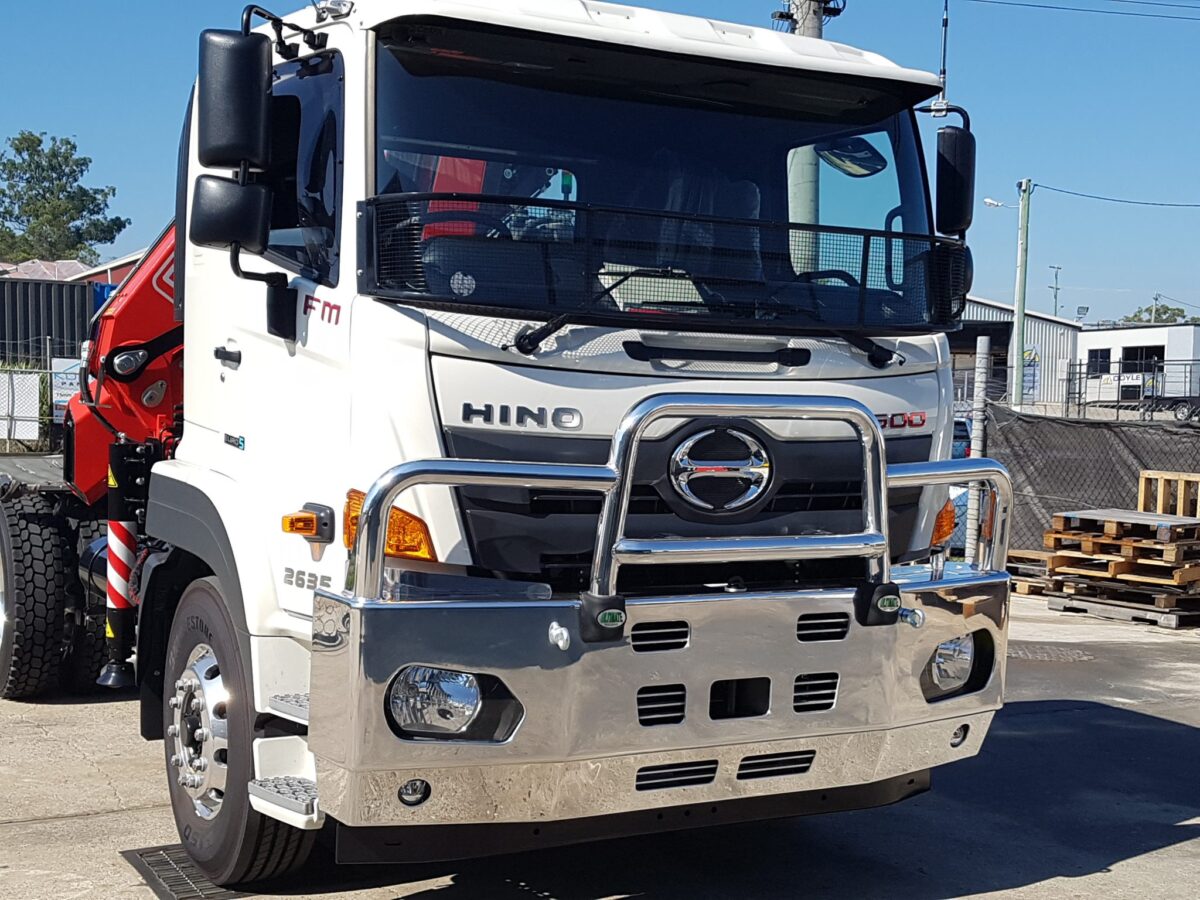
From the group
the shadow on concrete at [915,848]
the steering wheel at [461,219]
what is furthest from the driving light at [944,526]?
the steering wheel at [461,219]

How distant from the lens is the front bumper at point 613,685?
3.90 meters

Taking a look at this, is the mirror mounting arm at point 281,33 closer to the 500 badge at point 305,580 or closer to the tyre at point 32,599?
the 500 badge at point 305,580

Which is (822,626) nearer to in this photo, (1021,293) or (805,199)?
(805,199)

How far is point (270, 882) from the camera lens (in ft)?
16.0

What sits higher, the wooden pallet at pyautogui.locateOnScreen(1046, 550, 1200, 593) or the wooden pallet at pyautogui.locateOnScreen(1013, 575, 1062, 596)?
the wooden pallet at pyautogui.locateOnScreen(1046, 550, 1200, 593)

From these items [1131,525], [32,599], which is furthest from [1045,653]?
[32,599]

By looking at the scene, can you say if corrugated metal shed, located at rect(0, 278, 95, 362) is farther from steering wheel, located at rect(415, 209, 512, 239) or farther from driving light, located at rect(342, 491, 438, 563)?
driving light, located at rect(342, 491, 438, 563)

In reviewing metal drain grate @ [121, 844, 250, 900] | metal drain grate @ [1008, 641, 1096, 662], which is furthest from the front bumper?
metal drain grate @ [1008, 641, 1096, 662]

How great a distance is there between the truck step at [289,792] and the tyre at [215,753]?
0.22 m

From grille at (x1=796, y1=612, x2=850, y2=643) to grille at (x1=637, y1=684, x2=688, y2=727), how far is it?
0.41m

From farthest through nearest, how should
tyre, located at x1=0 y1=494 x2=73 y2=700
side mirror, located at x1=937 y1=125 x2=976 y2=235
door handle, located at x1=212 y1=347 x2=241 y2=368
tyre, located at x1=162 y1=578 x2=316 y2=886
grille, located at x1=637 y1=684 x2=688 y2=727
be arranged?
tyre, located at x1=0 y1=494 x2=73 y2=700
side mirror, located at x1=937 y1=125 x2=976 y2=235
door handle, located at x1=212 y1=347 x2=241 y2=368
tyre, located at x1=162 y1=578 x2=316 y2=886
grille, located at x1=637 y1=684 x2=688 y2=727

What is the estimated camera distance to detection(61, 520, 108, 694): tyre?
768 cm

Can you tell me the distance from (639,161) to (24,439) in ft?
81.0

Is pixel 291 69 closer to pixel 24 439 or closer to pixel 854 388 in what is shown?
pixel 854 388
